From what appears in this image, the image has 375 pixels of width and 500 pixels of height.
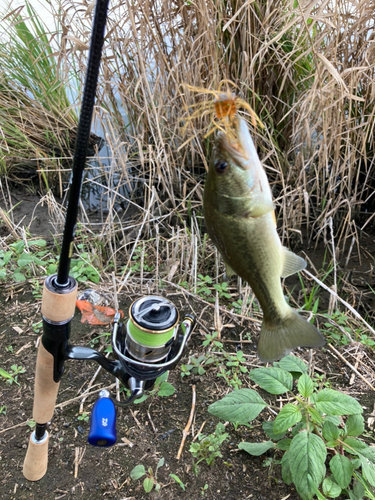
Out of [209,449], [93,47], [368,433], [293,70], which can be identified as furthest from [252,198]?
[293,70]

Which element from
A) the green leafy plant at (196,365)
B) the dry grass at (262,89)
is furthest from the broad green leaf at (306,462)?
the dry grass at (262,89)

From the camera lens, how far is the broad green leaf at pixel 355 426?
5.85 ft

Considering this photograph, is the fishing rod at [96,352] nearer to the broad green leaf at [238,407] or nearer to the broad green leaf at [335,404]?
the broad green leaf at [238,407]

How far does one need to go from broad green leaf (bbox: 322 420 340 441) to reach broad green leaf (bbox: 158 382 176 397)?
80 centimetres

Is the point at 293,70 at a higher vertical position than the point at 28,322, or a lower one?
higher

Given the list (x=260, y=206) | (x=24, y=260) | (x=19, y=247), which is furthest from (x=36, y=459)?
(x=19, y=247)

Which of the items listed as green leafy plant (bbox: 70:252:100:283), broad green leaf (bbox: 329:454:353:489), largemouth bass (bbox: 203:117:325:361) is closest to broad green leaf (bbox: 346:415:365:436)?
broad green leaf (bbox: 329:454:353:489)

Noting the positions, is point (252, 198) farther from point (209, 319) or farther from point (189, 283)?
point (189, 283)

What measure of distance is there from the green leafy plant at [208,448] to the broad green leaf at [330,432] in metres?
0.48

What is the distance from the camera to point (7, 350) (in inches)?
101

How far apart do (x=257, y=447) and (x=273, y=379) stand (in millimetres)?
354

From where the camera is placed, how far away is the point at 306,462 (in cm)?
162

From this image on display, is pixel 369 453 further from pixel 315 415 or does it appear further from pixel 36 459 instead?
pixel 36 459

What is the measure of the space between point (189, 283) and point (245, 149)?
2.10m
